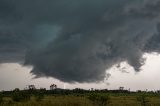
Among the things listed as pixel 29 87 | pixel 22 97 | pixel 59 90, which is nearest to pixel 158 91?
pixel 59 90

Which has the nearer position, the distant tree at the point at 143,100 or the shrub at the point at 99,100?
the shrub at the point at 99,100

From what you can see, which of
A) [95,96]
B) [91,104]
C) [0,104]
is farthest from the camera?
[95,96]

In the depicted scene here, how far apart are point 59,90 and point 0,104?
132 metres

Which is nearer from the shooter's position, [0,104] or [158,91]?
[0,104]

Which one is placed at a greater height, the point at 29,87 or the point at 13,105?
the point at 29,87

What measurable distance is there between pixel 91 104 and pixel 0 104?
50.7ft

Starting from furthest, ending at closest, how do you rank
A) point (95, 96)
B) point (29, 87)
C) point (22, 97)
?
1. point (29, 87)
2. point (22, 97)
3. point (95, 96)

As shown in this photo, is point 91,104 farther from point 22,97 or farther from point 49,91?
point 49,91

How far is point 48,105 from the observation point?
62.2 metres

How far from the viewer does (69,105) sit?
6247 centimetres

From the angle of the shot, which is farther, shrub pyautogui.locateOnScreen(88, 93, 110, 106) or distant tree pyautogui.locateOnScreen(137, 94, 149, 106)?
distant tree pyautogui.locateOnScreen(137, 94, 149, 106)

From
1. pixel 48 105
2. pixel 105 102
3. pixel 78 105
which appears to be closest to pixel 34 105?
pixel 48 105

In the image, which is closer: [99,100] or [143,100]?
[99,100]

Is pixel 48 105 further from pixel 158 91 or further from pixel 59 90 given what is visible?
pixel 158 91
